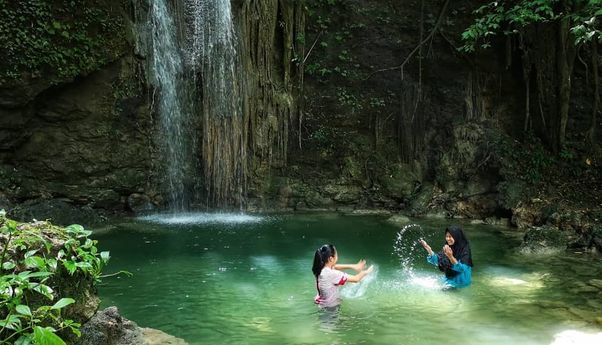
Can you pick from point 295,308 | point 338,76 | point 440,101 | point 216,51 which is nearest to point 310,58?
point 338,76

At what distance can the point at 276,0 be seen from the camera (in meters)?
14.4

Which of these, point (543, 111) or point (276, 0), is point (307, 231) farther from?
point (543, 111)

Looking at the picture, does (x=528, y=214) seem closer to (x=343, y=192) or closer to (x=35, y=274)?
(x=343, y=192)

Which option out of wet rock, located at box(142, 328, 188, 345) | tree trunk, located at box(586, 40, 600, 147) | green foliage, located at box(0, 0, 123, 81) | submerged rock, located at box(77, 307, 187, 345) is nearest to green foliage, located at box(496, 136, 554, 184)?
tree trunk, located at box(586, 40, 600, 147)

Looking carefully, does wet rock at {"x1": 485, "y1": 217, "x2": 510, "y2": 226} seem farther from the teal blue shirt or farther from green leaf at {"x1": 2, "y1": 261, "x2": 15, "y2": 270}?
green leaf at {"x1": 2, "y1": 261, "x2": 15, "y2": 270}

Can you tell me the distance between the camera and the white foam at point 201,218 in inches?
475

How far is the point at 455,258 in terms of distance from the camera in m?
6.70

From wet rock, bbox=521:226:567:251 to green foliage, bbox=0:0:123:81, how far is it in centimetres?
1049

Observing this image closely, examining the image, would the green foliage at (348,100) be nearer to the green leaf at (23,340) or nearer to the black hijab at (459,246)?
the black hijab at (459,246)

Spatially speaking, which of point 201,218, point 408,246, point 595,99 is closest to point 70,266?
point 408,246

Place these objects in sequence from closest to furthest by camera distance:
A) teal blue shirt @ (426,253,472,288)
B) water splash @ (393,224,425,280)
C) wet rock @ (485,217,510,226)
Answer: teal blue shirt @ (426,253,472,288) → water splash @ (393,224,425,280) → wet rock @ (485,217,510,226)

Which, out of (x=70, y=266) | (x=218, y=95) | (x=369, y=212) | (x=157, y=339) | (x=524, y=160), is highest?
(x=218, y=95)

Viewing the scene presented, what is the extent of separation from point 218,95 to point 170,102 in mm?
1332

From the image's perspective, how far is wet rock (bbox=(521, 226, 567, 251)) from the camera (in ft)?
30.4
